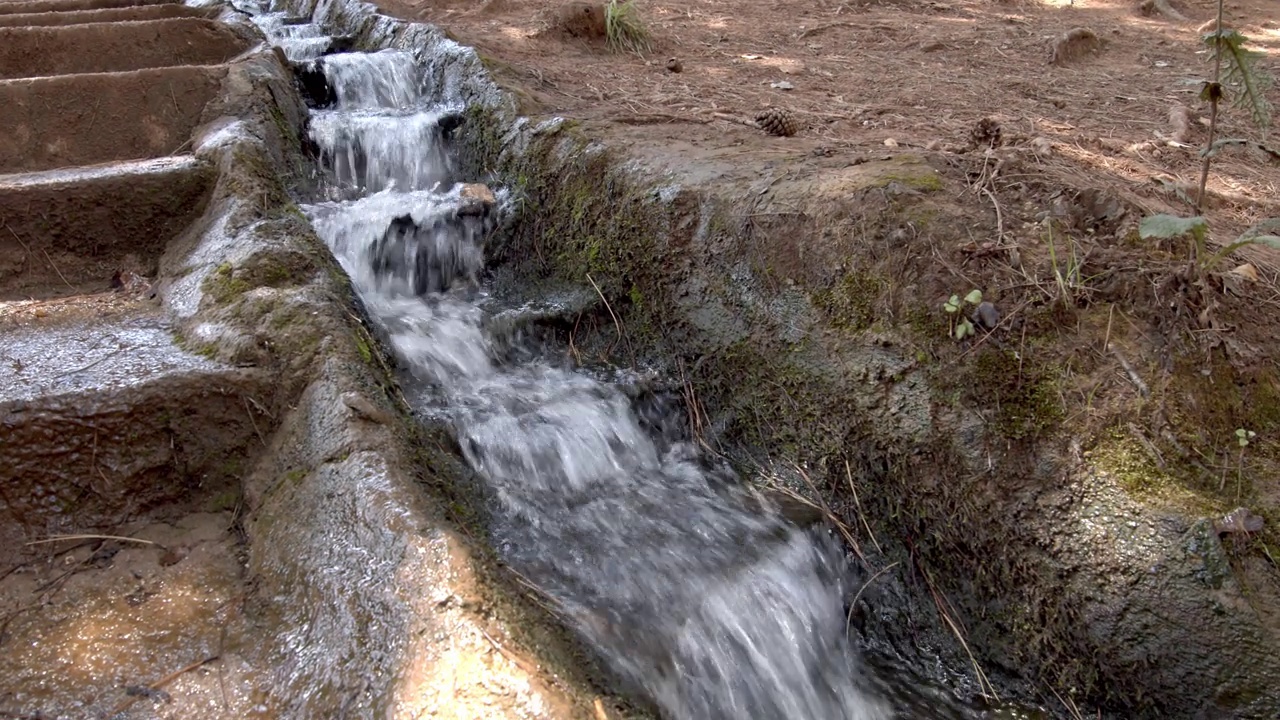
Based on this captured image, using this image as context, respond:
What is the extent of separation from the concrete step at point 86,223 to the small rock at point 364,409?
1.58 meters

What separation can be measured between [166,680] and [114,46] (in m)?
4.66

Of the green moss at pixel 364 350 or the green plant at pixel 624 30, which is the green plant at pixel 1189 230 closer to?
the green moss at pixel 364 350

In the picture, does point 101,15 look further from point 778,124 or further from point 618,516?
point 618,516

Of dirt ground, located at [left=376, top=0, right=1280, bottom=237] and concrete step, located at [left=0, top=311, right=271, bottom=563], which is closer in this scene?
concrete step, located at [left=0, top=311, right=271, bottom=563]

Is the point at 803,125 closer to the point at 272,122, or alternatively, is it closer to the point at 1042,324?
the point at 1042,324

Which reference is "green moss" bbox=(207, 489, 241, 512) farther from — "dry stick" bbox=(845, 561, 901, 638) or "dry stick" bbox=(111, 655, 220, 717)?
"dry stick" bbox=(845, 561, 901, 638)

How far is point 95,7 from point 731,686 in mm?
7057

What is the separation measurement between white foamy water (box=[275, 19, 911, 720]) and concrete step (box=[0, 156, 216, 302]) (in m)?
0.90

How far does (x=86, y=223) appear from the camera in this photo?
3248 millimetres

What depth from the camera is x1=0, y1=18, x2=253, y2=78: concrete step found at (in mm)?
4695

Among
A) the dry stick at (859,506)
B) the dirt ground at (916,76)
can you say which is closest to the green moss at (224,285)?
the dirt ground at (916,76)

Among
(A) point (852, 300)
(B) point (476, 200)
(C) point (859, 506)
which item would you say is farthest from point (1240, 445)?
(B) point (476, 200)

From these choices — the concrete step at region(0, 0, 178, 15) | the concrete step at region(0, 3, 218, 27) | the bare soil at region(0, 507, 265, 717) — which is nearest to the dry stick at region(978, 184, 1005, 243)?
the bare soil at region(0, 507, 265, 717)

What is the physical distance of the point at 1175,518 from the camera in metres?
2.23
